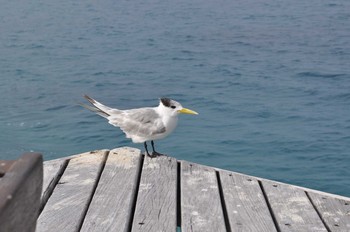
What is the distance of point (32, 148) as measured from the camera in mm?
8734

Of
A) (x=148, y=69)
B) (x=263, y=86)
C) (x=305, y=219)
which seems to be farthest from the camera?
(x=148, y=69)

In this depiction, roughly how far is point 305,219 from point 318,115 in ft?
21.1

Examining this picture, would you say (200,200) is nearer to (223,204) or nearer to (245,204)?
(223,204)

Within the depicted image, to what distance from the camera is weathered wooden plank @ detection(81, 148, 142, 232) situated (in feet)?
11.4

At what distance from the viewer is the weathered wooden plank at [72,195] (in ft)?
11.3

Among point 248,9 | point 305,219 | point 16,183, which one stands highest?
point 16,183

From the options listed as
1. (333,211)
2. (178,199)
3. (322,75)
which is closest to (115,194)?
(178,199)

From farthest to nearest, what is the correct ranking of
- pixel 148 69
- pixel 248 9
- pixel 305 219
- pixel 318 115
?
pixel 248 9 → pixel 148 69 → pixel 318 115 → pixel 305 219

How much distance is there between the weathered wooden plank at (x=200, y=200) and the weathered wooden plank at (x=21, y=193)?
2055mm

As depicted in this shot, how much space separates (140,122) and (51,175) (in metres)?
0.82

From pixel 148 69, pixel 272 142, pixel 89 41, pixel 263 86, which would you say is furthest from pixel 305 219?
pixel 89 41

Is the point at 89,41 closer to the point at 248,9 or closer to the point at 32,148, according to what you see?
the point at 248,9

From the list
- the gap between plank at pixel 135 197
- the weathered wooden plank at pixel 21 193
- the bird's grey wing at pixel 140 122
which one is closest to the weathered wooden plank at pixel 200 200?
the gap between plank at pixel 135 197

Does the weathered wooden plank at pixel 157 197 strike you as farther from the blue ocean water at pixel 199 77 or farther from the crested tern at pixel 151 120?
the blue ocean water at pixel 199 77
